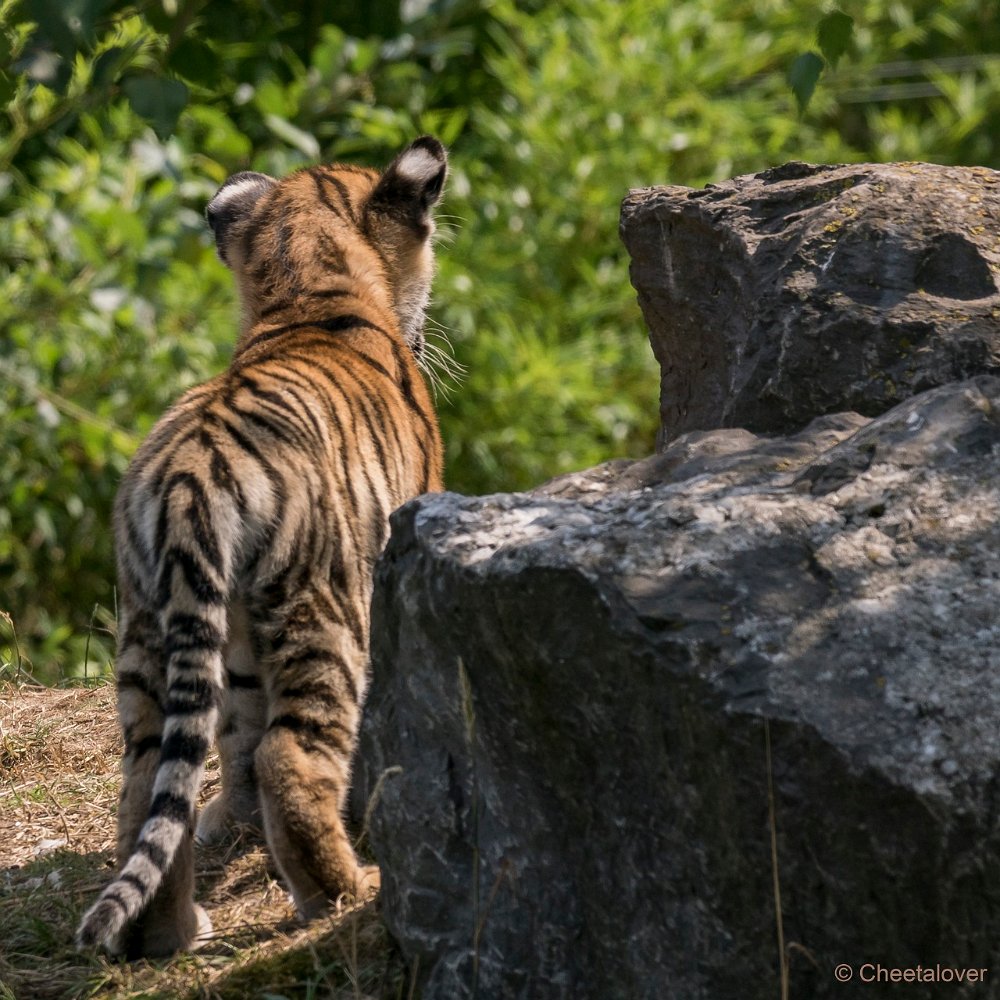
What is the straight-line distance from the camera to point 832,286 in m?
3.74

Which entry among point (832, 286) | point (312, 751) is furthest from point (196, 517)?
point (832, 286)

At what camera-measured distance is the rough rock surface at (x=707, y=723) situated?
2.44 meters

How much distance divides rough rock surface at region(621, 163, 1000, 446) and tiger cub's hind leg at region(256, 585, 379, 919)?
3.59 ft

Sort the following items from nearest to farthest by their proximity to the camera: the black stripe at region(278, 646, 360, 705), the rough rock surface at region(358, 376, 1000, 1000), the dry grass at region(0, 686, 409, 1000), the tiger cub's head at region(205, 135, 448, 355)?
1. the rough rock surface at region(358, 376, 1000, 1000)
2. the dry grass at region(0, 686, 409, 1000)
3. the black stripe at region(278, 646, 360, 705)
4. the tiger cub's head at region(205, 135, 448, 355)

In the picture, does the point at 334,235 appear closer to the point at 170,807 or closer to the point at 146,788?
the point at 146,788

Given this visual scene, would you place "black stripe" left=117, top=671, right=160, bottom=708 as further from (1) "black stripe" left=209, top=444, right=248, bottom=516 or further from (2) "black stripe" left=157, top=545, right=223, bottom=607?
Answer: (1) "black stripe" left=209, top=444, right=248, bottom=516

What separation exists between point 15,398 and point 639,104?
4.30 meters

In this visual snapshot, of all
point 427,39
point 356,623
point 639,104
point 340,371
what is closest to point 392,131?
point 427,39

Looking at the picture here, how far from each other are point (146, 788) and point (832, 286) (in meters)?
1.94

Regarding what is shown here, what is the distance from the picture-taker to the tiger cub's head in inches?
196

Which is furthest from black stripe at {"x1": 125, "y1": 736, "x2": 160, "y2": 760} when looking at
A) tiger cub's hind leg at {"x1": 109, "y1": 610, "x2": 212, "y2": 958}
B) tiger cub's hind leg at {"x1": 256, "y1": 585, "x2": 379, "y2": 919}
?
tiger cub's hind leg at {"x1": 256, "y1": 585, "x2": 379, "y2": 919}

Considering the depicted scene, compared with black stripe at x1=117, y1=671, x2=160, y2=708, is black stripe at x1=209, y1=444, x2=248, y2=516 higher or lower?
higher

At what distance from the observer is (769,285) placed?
3867 millimetres

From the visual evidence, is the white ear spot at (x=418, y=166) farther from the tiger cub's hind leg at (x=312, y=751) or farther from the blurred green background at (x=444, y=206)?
the tiger cub's hind leg at (x=312, y=751)
